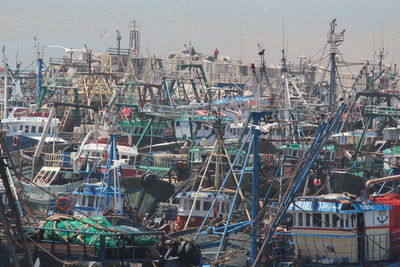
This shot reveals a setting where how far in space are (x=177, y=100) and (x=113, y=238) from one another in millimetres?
45242

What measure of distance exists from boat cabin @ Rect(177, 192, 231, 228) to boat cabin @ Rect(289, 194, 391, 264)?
5.35 meters

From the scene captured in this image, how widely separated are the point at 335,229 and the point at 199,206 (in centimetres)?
697

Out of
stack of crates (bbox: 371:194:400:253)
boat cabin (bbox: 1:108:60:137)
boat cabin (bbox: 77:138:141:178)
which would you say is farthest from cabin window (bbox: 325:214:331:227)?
boat cabin (bbox: 1:108:60:137)

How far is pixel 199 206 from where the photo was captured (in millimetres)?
36594

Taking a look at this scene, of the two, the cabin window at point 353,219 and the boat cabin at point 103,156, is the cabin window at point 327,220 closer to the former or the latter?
the cabin window at point 353,219

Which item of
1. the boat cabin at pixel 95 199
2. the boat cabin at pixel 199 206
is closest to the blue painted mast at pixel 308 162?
the boat cabin at pixel 199 206

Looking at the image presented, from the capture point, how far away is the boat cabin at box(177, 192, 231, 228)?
119 feet

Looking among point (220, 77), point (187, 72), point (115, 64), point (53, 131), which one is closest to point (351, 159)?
point (53, 131)

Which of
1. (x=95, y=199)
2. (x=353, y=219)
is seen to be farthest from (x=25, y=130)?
(x=353, y=219)

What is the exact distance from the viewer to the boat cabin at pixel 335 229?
3072 cm

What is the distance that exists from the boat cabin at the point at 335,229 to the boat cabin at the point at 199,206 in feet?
17.6

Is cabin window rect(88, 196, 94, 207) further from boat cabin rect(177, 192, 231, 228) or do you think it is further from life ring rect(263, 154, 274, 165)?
life ring rect(263, 154, 274, 165)

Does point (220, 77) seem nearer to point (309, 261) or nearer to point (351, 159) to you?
point (351, 159)

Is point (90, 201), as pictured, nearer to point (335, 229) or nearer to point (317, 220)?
point (317, 220)
